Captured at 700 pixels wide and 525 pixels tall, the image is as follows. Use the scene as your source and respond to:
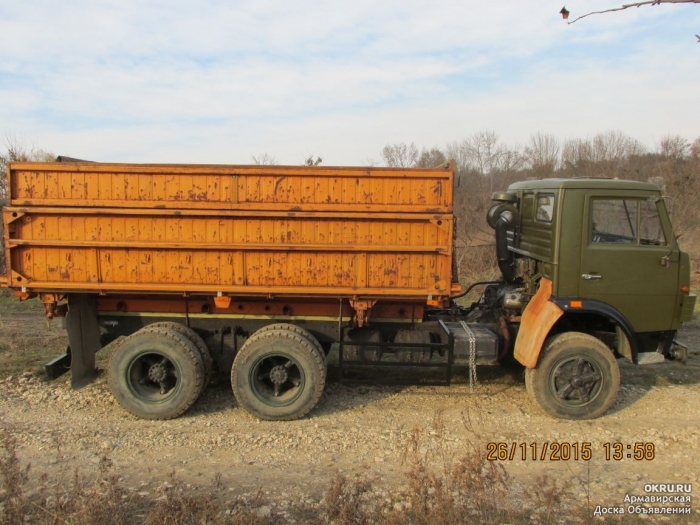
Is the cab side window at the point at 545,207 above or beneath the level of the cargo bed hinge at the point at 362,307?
above

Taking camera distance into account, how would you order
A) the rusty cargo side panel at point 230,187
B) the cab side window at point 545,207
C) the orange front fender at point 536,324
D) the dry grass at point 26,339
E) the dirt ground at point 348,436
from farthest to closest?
the dry grass at point 26,339 < the cab side window at point 545,207 < the orange front fender at point 536,324 < the rusty cargo side panel at point 230,187 < the dirt ground at point 348,436

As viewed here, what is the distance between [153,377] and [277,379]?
1.35 meters

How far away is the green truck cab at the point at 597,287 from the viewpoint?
5719mm

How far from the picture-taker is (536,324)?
19.0 feet

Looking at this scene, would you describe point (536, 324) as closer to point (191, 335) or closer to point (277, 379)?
point (277, 379)

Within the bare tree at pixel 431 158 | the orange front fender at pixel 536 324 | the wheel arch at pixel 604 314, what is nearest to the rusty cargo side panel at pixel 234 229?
the orange front fender at pixel 536 324

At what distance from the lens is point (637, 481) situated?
4559 mm

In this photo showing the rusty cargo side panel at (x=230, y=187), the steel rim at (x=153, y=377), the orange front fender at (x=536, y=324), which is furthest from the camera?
the steel rim at (x=153, y=377)

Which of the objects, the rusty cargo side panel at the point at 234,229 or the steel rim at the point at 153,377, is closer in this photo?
the rusty cargo side panel at the point at 234,229

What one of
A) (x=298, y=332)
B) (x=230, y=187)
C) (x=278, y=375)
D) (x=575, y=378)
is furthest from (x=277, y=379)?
(x=575, y=378)

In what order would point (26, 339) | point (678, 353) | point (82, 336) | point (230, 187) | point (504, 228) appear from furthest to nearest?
point (26, 339) < point (504, 228) < point (678, 353) < point (82, 336) < point (230, 187)

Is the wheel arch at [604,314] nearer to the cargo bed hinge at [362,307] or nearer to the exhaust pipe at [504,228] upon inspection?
the exhaust pipe at [504,228]

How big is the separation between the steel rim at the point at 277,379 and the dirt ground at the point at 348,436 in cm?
28

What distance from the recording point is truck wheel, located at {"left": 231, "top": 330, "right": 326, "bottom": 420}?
18.7 feet
